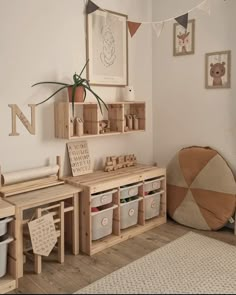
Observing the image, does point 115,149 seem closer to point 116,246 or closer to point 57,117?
point 57,117

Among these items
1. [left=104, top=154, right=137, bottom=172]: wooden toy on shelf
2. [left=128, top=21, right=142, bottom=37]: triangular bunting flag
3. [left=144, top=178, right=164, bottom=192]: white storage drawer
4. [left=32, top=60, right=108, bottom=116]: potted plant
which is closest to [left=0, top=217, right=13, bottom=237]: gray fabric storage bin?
[left=32, top=60, right=108, bottom=116]: potted plant

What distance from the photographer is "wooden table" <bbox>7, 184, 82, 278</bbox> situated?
2209 mm

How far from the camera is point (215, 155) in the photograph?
307 cm

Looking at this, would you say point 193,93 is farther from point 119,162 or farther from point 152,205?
point 152,205

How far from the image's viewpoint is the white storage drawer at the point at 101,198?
2.64m

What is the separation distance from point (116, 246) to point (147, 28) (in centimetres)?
226

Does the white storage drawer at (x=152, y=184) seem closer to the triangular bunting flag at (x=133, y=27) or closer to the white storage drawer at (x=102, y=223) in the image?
the white storage drawer at (x=102, y=223)

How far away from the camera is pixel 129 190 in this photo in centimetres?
293

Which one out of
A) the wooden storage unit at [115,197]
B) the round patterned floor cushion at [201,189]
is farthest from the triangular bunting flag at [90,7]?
the round patterned floor cushion at [201,189]

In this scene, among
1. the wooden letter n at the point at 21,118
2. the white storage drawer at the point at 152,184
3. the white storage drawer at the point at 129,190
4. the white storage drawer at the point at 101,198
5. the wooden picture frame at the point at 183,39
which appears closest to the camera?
the wooden letter n at the point at 21,118

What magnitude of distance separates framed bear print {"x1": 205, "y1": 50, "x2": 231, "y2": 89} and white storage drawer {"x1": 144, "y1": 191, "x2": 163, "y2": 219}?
1.17 m

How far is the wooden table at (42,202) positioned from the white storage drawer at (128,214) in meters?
0.48

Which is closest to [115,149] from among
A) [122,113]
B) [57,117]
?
[122,113]

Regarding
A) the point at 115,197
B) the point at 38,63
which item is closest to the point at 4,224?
the point at 115,197
